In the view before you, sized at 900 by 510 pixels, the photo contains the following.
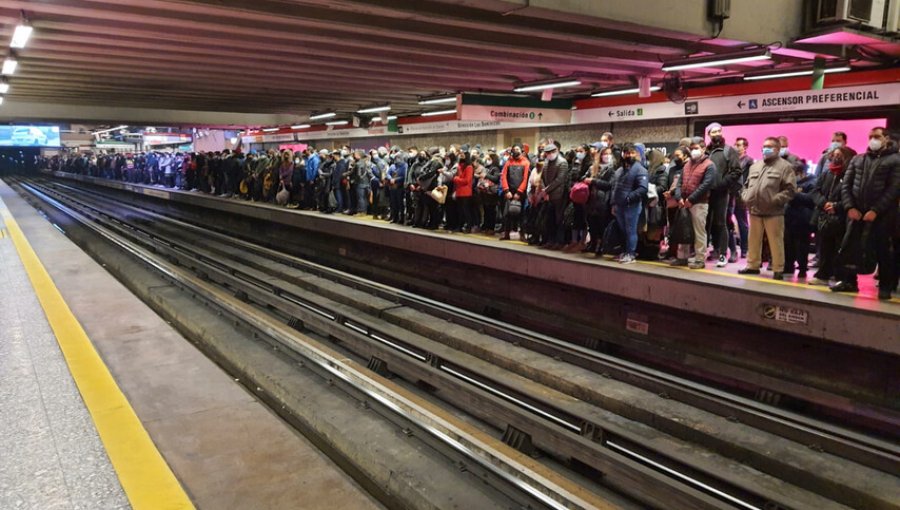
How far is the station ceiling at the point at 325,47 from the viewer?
730cm

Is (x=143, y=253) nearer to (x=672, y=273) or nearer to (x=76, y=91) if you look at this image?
(x=76, y=91)

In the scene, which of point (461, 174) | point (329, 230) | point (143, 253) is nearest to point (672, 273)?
point (461, 174)

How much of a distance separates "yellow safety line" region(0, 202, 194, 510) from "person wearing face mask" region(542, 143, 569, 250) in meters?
6.68

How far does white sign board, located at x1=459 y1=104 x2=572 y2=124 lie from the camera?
46.6ft

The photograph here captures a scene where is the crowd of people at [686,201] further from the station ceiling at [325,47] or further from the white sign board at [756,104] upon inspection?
the station ceiling at [325,47]

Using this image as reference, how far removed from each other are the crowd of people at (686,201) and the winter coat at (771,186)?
0.04 feet

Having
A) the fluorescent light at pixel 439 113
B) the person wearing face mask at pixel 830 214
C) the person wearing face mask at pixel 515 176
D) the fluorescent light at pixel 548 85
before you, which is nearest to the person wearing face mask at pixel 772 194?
the person wearing face mask at pixel 830 214

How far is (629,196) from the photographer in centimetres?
829

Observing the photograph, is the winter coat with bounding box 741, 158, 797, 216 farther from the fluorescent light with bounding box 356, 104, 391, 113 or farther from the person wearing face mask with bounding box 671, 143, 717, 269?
the fluorescent light with bounding box 356, 104, 391, 113

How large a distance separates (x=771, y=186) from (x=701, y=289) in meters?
1.43

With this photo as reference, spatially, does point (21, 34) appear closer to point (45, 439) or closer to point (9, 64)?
point (9, 64)

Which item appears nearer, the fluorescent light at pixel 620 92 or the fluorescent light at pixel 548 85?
the fluorescent light at pixel 548 85

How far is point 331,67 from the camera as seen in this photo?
12.0 m

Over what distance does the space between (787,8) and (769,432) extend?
19.2ft
